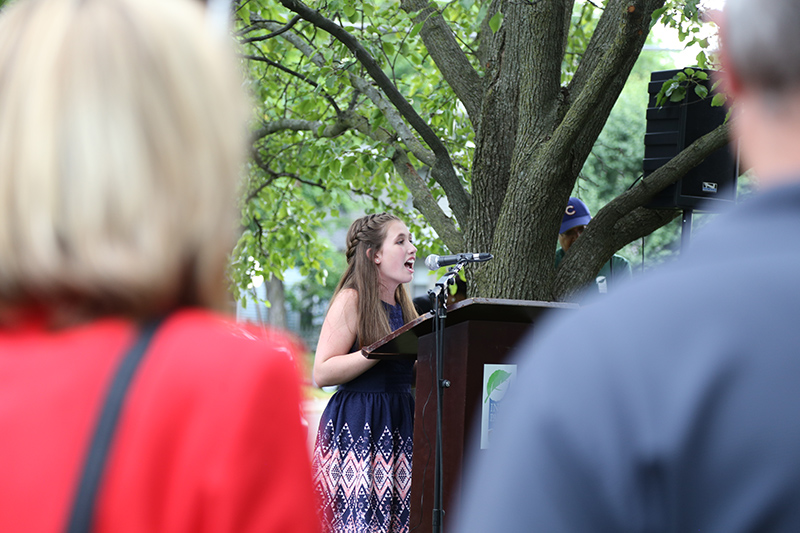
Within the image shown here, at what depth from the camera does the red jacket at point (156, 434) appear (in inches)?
28.5

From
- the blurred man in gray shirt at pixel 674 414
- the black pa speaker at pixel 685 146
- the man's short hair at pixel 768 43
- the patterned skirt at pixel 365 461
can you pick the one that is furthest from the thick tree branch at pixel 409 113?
the blurred man in gray shirt at pixel 674 414

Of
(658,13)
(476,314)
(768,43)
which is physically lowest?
(476,314)

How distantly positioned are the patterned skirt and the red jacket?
298cm

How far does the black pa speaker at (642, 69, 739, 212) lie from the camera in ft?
14.5

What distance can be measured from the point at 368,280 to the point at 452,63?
1695mm

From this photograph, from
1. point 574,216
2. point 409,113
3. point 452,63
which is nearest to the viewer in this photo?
point 409,113

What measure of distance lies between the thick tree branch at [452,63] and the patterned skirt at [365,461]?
77.9 inches

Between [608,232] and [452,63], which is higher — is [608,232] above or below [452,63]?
below

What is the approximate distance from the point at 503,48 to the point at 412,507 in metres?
2.62

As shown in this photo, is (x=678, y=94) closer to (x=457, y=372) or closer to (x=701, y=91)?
(x=701, y=91)

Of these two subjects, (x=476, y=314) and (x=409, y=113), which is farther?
(x=409, y=113)

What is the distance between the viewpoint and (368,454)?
3734 mm

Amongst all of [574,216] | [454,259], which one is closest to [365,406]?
[454,259]

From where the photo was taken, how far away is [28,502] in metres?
0.72
